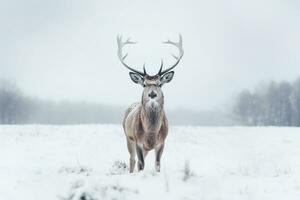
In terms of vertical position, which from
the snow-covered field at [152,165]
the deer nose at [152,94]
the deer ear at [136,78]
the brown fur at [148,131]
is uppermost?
the deer ear at [136,78]

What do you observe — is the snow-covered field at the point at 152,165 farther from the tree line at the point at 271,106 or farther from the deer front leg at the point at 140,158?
the tree line at the point at 271,106

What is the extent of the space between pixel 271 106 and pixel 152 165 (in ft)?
221

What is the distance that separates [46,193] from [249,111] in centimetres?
7701

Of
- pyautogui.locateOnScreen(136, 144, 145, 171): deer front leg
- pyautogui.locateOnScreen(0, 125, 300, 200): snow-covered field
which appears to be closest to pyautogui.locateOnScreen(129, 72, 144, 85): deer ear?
pyautogui.locateOnScreen(136, 144, 145, 171): deer front leg

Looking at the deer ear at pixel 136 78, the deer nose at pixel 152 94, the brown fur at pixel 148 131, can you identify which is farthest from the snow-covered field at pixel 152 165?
the deer ear at pixel 136 78

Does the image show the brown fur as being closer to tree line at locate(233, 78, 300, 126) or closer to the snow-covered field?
the snow-covered field

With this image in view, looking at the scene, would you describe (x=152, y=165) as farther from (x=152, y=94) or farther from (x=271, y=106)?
(x=271, y=106)

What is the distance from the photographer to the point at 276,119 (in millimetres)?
85000

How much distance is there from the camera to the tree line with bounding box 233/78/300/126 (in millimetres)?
83625

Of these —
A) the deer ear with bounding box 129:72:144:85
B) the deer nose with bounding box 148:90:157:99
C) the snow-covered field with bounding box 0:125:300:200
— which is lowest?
the snow-covered field with bounding box 0:125:300:200

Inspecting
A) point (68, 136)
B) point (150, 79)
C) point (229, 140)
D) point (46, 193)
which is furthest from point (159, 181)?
point (229, 140)

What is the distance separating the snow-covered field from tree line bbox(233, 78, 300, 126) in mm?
50972

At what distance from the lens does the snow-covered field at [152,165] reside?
8.82 meters

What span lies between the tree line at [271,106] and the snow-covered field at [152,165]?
167 feet
